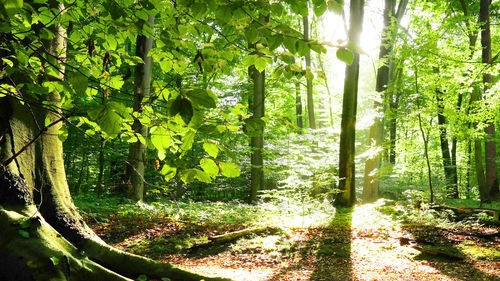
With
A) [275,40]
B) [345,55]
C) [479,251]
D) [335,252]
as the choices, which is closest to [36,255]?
[275,40]

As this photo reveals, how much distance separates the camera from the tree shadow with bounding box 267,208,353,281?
4641mm

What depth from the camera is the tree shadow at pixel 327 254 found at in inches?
183

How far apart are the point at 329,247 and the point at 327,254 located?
326 mm

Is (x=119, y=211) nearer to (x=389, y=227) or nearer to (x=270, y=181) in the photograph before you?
(x=389, y=227)

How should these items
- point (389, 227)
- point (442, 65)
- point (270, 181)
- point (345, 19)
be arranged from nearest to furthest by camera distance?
point (389, 227)
point (442, 65)
point (345, 19)
point (270, 181)

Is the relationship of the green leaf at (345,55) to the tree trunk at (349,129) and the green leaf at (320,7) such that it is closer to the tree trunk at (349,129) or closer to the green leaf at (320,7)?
the green leaf at (320,7)

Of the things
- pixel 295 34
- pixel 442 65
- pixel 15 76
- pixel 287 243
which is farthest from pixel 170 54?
pixel 442 65

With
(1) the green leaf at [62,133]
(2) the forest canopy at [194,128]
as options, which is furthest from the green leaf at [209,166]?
(1) the green leaf at [62,133]

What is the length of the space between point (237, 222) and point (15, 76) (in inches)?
236

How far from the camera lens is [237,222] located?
7.84 m

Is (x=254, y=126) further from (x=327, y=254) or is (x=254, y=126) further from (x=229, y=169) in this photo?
(x=327, y=254)

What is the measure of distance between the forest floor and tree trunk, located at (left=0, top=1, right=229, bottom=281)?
171cm

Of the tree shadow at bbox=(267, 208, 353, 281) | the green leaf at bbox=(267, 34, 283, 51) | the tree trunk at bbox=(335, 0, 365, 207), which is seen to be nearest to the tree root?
the green leaf at bbox=(267, 34, 283, 51)

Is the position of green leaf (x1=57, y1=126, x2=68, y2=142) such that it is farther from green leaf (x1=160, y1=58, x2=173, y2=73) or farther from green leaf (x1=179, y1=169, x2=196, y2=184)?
green leaf (x1=179, y1=169, x2=196, y2=184)
